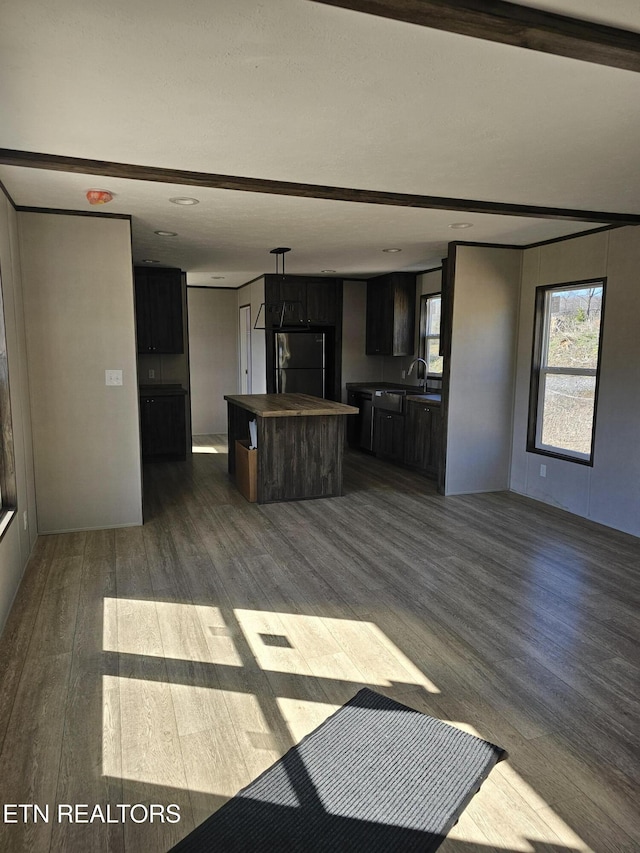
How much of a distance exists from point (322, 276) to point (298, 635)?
6.03 meters

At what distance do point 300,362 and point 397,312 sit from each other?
1566 millimetres

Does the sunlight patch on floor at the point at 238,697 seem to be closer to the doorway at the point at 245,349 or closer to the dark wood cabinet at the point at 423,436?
the dark wood cabinet at the point at 423,436

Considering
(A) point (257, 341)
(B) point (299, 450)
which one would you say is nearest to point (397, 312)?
(A) point (257, 341)

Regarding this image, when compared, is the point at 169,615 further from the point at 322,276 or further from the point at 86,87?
the point at 322,276

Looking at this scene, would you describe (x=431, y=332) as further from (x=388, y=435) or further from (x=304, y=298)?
(x=304, y=298)

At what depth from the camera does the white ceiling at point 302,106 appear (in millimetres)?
1701

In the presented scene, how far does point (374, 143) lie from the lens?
2686mm

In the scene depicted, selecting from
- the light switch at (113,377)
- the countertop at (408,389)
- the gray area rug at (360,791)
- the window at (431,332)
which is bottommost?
the gray area rug at (360,791)

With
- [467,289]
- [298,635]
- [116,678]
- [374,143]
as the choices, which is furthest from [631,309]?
[116,678]

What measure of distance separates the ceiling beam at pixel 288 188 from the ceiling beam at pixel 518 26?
5.82 ft

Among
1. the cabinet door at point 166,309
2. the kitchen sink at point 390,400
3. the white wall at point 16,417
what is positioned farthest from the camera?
the cabinet door at point 166,309

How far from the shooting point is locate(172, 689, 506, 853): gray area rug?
1664 millimetres

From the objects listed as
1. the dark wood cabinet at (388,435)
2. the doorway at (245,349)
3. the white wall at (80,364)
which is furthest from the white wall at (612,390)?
the doorway at (245,349)

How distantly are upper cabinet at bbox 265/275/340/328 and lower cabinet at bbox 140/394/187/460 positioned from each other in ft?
5.95
